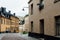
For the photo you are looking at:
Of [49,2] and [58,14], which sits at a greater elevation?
[49,2]

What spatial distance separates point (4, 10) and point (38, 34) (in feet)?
215

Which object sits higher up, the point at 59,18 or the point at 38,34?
the point at 59,18

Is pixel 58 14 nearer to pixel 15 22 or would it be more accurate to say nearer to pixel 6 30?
pixel 6 30

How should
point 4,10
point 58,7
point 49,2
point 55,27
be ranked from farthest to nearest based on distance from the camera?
point 4,10
point 49,2
point 55,27
point 58,7

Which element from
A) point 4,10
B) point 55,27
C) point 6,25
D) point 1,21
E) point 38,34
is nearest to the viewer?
point 55,27

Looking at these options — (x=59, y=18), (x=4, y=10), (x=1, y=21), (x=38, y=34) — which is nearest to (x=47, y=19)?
(x=59, y=18)

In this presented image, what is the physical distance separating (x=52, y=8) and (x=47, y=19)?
8.99 feet

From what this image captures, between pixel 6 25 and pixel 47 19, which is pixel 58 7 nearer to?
pixel 47 19

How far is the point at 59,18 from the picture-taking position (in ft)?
65.5

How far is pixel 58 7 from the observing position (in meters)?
19.2

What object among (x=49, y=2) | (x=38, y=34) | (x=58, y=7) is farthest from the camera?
(x=38, y=34)

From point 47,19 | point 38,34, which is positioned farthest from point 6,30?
point 47,19

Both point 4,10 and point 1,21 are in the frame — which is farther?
point 4,10

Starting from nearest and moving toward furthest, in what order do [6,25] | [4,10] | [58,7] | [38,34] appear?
[58,7], [38,34], [6,25], [4,10]
